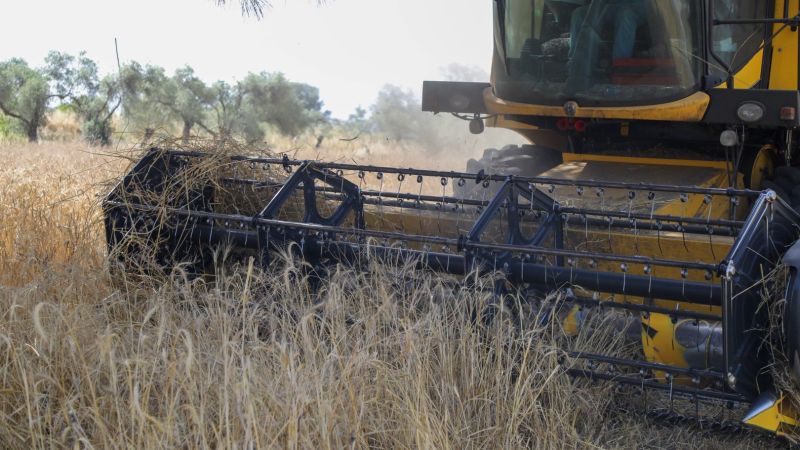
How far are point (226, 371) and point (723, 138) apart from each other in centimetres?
344

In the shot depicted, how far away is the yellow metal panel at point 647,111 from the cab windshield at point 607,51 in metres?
0.04

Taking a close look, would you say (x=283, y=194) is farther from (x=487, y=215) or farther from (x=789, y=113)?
(x=789, y=113)

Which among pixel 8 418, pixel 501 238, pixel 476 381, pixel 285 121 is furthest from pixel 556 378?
pixel 285 121

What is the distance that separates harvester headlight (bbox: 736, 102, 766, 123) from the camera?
15.9 feet

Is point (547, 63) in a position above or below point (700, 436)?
above

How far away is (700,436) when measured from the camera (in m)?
3.29

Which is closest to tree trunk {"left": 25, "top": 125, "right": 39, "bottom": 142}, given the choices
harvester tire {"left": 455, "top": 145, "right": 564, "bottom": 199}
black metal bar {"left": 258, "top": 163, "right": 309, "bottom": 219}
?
harvester tire {"left": 455, "top": 145, "right": 564, "bottom": 199}

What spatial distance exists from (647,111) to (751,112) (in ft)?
1.73

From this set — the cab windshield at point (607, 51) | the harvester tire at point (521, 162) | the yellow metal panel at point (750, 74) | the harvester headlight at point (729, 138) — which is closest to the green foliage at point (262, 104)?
the harvester tire at point (521, 162)

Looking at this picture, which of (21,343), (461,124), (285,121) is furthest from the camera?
(285,121)

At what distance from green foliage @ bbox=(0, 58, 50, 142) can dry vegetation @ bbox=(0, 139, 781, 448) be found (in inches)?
671

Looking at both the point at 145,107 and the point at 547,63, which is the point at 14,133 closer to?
the point at 145,107

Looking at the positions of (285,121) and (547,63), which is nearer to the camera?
(547,63)

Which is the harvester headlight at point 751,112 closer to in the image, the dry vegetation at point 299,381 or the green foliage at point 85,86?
the dry vegetation at point 299,381
